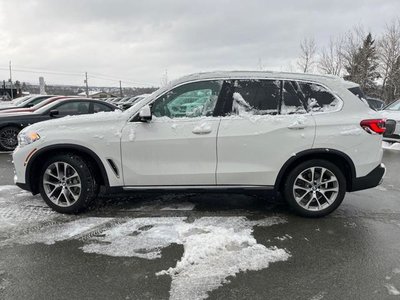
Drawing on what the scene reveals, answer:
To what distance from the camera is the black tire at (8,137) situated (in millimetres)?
10438

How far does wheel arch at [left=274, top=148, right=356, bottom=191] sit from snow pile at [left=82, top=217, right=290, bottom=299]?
567 mm

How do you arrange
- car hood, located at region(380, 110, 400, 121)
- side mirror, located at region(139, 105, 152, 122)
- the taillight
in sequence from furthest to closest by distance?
car hood, located at region(380, 110, 400, 121)
the taillight
side mirror, located at region(139, 105, 152, 122)

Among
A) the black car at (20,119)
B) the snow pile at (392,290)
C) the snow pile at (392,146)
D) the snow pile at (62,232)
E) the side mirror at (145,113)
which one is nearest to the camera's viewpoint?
the snow pile at (392,290)

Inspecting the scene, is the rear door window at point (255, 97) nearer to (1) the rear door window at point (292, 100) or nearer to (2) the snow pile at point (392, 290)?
(1) the rear door window at point (292, 100)

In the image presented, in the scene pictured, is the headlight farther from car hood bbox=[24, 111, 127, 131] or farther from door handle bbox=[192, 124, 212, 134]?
door handle bbox=[192, 124, 212, 134]

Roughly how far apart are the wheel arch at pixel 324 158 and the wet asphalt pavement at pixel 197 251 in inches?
19.3

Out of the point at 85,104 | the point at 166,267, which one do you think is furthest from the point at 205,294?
the point at 85,104

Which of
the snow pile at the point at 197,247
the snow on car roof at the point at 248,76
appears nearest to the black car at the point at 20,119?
the snow on car roof at the point at 248,76

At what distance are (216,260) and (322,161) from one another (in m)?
1.94

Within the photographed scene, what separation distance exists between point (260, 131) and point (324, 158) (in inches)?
35.1

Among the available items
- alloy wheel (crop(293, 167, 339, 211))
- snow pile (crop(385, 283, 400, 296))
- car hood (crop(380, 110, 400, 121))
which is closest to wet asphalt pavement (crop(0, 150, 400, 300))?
snow pile (crop(385, 283, 400, 296))

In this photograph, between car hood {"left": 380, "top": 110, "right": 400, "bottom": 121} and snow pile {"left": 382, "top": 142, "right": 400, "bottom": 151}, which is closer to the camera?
car hood {"left": 380, "top": 110, "right": 400, "bottom": 121}

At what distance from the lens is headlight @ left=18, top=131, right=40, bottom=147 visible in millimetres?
4805

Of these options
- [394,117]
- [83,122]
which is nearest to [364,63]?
[394,117]
